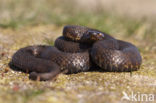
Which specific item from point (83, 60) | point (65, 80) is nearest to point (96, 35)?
point (83, 60)

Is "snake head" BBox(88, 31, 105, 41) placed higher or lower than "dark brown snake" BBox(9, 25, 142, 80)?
higher

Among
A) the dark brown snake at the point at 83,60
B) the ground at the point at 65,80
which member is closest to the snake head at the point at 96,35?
the dark brown snake at the point at 83,60

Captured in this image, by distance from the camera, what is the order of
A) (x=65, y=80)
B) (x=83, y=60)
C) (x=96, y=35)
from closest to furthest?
(x=65, y=80)
(x=83, y=60)
(x=96, y=35)

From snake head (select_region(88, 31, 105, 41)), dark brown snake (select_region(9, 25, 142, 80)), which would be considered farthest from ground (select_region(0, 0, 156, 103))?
snake head (select_region(88, 31, 105, 41))

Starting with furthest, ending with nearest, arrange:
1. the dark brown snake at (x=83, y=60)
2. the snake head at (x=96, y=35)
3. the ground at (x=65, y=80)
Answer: the snake head at (x=96, y=35)
the dark brown snake at (x=83, y=60)
the ground at (x=65, y=80)

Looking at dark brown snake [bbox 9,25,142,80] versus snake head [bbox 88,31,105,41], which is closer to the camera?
dark brown snake [bbox 9,25,142,80]

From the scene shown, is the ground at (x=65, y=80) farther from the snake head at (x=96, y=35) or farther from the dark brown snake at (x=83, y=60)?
the snake head at (x=96, y=35)

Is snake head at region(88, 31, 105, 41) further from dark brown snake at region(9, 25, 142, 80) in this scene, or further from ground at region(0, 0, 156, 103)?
ground at region(0, 0, 156, 103)

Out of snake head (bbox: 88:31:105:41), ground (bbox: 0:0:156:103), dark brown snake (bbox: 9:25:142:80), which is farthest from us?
snake head (bbox: 88:31:105:41)

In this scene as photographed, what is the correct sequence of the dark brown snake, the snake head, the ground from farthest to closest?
the snake head, the dark brown snake, the ground

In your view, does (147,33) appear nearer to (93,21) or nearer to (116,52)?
(93,21)

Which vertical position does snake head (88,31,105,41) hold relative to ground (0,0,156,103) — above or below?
above

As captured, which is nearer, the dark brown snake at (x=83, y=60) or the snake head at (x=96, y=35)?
the dark brown snake at (x=83, y=60)

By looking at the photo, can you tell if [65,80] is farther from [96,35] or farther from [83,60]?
[96,35]
